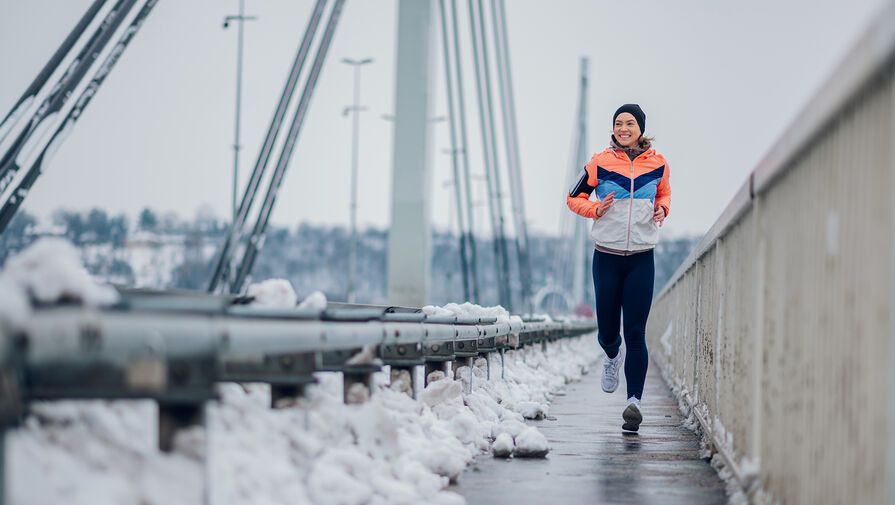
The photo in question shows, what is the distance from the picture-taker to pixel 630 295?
23.9 feet

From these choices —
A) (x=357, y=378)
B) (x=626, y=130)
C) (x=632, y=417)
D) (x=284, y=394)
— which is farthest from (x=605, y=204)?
(x=284, y=394)

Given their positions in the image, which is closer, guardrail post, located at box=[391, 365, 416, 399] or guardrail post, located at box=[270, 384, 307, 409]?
guardrail post, located at box=[270, 384, 307, 409]

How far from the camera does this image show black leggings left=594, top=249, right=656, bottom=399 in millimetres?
7258

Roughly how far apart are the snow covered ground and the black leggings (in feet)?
4.58

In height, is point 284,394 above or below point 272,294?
below

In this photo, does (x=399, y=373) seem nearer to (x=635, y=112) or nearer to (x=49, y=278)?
(x=635, y=112)

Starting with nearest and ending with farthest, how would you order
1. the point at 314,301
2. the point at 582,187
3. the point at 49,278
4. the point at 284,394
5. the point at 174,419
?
the point at 49,278 → the point at 174,419 → the point at 284,394 → the point at 314,301 → the point at 582,187

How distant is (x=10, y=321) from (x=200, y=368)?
754mm

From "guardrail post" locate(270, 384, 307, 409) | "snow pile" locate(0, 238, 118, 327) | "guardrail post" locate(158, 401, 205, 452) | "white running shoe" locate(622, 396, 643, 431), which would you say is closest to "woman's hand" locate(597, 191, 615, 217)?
"white running shoe" locate(622, 396, 643, 431)

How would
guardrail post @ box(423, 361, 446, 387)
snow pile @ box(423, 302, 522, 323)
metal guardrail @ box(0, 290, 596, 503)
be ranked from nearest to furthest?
metal guardrail @ box(0, 290, 596, 503) → guardrail post @ box(423, 361, 446, 387) → snow pile @ box(423, 302, 522, 323)

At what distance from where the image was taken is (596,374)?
52.9 feet

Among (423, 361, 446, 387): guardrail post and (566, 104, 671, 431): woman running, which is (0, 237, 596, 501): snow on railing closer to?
(423, 361, 446, 387): guardrail post

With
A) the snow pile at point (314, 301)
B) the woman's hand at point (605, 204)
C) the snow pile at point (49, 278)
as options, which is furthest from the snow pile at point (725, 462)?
the snow pile at point (49, 278)

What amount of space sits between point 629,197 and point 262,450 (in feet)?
13.2
